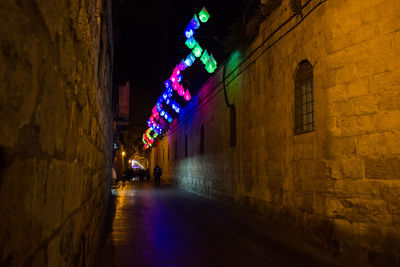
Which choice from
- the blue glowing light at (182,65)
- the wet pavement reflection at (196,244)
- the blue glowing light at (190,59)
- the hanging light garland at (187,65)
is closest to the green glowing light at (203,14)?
the hanging light garland at (187,65)

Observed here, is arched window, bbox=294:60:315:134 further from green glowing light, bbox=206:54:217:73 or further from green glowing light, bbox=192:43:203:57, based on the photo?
green glowing light, bbox=192:43:203:57

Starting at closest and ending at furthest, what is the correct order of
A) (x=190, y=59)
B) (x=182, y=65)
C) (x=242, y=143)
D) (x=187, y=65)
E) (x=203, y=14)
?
1. (x=242, y=143)
2. (x=203, y=14)
3. (x=190, y=59)
4. (x=187, y=65)
5. (x=182, y=65)

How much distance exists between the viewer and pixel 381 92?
17.1 ft

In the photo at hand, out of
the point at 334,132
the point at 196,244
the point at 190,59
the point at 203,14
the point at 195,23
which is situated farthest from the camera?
the point at 190,59

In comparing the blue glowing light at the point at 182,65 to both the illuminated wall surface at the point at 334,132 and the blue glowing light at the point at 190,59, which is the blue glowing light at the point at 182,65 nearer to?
the blue glowing light at the point at 190,59

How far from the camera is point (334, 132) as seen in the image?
593 cm

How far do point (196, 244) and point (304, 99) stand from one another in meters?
4.19

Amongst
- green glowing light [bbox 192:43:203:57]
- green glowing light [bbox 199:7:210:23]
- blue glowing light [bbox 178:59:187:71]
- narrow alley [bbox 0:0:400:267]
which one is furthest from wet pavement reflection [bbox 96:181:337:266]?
blue glowing light [bbox 178:59:187:71]

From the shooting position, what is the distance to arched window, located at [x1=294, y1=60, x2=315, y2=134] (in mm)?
7188

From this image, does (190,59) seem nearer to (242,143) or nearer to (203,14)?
(203,14)

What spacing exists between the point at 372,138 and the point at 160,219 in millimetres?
6044

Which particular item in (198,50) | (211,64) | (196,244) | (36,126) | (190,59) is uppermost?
(190,59)

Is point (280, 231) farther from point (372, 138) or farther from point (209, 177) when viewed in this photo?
point (209, 177)

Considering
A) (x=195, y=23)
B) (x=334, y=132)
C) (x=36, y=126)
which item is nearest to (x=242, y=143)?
(x=334, y=132)
